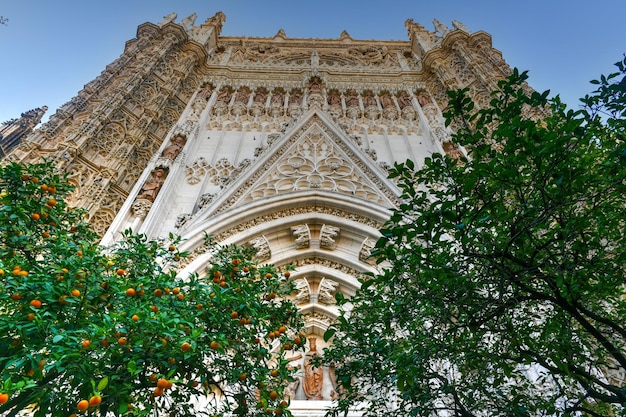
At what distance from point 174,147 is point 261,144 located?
7.50 ft

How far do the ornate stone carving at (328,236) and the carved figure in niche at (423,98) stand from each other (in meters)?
7.06

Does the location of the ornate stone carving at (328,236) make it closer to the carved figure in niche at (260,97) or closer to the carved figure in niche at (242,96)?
the carved figure in niche at (260,97)

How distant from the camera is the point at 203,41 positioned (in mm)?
15188

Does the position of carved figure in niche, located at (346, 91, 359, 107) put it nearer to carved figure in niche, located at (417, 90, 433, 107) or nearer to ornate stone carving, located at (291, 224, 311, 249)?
carved figure in niche, located at (417, 90, 433, 107)

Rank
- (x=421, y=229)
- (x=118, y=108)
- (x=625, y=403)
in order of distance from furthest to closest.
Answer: (x=118, y=108) < (x=421, y=229) < (x=625, y=403)

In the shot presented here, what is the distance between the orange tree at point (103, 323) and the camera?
2.55m

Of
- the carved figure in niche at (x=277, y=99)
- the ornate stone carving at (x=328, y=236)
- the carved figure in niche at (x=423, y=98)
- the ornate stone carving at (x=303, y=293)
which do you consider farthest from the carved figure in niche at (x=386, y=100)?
the ornate stone carving at (x=303, y=293)

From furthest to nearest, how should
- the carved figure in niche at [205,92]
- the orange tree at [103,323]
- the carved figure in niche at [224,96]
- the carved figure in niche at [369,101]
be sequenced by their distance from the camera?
the carved figure in niche at [369,101], the carved figure in niche at [224,96], the carved figure in niche at [205,92], the orange tree at [103,323]

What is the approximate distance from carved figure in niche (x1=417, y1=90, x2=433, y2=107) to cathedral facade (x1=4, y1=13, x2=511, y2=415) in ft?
0.31

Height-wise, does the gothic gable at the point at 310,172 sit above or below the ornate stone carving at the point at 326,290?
above

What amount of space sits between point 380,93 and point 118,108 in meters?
8.68

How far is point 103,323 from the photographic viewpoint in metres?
2.95

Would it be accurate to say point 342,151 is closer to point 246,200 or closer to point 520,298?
point 246,200

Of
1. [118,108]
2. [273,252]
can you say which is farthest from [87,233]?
[118,108]
